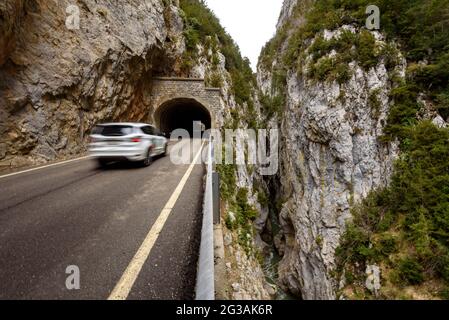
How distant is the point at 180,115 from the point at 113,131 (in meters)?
22.0

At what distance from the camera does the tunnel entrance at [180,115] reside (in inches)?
824

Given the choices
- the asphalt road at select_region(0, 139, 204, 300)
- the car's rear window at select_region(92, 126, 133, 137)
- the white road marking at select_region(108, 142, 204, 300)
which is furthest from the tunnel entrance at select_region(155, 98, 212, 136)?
the white road marking at select_region(108, 142, 204, 300)

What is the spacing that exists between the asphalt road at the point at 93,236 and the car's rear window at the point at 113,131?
169cm

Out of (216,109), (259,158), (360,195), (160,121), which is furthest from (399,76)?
(160,121)

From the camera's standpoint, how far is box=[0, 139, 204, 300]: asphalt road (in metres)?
2.29

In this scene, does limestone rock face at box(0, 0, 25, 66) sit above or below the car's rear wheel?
above

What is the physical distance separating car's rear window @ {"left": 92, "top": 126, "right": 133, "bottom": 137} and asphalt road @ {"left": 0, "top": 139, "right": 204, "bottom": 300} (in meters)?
1.69

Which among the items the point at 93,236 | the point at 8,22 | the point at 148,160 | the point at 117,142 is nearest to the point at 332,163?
the point at 148,160

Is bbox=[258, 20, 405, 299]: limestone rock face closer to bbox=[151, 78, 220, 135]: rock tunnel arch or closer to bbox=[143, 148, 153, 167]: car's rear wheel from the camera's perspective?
bbox=[151, 78, 220, 135]: rock tunnel arch

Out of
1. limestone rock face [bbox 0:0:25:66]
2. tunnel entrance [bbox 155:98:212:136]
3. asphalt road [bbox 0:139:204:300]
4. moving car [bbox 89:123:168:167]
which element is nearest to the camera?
asphalt road [bbox 0:139:204:300]

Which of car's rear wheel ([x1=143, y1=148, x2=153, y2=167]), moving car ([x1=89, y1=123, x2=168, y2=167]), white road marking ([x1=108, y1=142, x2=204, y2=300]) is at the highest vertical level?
moving car ([x1=89, y1=123, x2=168, y2=167])

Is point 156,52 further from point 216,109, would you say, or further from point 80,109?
point 80,109

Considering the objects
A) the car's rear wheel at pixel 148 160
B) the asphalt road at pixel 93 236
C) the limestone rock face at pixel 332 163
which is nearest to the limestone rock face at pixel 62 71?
the asphalt road at pixel 93 236

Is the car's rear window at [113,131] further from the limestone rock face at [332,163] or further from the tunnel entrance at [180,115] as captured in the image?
the limestone rock face at [332,163]
